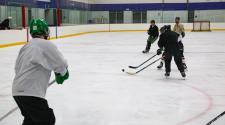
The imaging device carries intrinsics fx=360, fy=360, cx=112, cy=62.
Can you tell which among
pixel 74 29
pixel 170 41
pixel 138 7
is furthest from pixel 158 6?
pixel 170 41

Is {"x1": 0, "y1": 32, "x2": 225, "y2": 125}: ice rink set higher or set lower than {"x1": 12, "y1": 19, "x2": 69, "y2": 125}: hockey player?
lower

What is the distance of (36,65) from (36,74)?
58mm

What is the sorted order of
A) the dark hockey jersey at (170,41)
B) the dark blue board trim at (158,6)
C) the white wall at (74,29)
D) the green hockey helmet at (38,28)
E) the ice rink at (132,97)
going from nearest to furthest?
the green hockey helmet at (38,28) < the ice rink at (132,97) < the dark hockey jersey at (170,41) < the white wall at (74,29) < the dark blue board trim at (158,6)

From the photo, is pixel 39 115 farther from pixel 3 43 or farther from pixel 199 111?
pixel 3 43

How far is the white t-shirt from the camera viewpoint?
2230mm

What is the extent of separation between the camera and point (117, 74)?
23.0 feet

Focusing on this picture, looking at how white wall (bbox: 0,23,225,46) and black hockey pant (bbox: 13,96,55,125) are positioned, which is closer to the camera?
black hockey pant (bbox: 13,96,55,125)

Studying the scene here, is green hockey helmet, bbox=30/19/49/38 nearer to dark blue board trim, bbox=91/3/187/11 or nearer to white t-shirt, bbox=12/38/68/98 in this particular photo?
white t-shirt, bbox=12/38/68/98

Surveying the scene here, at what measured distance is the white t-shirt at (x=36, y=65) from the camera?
2230 millimetres

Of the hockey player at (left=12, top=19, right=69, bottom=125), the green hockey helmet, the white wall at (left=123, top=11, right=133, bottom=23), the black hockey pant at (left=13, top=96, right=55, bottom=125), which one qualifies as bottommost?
the black hockey pant at (left=13, top=96, right=55, bottom=125)

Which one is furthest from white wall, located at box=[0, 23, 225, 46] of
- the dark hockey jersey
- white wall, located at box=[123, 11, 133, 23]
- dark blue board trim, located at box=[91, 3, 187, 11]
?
the dark hockey jersey

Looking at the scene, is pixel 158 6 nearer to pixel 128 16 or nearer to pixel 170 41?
pixel 128 16

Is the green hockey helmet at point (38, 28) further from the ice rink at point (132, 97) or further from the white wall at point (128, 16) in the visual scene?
the white wall at point (128, 16)

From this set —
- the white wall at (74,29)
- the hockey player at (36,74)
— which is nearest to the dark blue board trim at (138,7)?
the white wall at (74,29)
